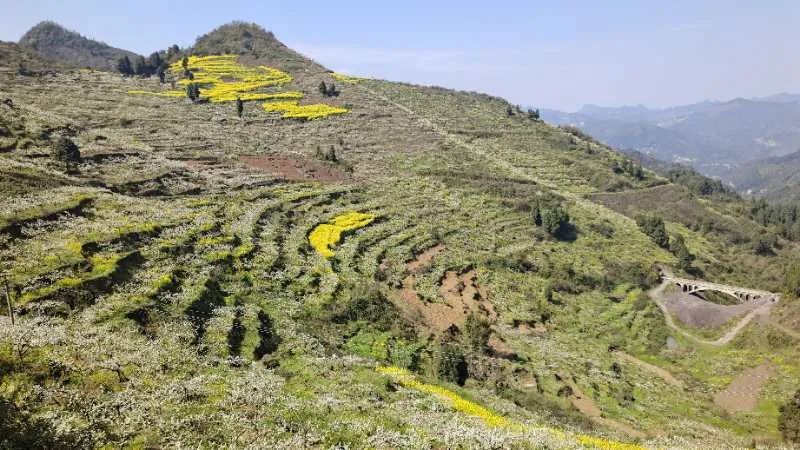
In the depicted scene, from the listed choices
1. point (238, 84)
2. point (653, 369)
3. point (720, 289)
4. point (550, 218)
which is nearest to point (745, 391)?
point (653, 369)

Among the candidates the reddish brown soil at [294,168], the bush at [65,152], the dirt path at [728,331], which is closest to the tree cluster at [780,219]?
the dirt path at [728,331]

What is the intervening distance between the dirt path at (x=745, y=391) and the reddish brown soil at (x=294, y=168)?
212ft

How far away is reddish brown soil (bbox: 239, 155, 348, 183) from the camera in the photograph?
86.7 m

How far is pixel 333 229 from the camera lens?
66.1 m

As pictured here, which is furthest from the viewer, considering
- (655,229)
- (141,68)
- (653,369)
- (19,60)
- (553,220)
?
(141,68)

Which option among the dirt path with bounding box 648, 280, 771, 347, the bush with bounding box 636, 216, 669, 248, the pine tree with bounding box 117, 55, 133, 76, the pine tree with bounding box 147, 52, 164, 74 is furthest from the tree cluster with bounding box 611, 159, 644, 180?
the pine tree with bounding box 117, 55, 133, 76

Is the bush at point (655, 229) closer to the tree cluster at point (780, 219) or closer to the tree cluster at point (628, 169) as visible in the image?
the tree cluster at point (628, 169)

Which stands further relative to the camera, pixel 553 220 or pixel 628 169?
pixel 628 169

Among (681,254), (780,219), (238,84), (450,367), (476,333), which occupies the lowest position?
(780,219)

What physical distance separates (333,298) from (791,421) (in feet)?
124

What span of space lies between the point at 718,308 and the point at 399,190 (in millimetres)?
53408

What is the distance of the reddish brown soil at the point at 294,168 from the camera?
3413 inches

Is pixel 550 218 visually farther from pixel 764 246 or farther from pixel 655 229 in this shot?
pixel 764 246

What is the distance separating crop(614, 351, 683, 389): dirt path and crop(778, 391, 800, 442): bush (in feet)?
35.2
